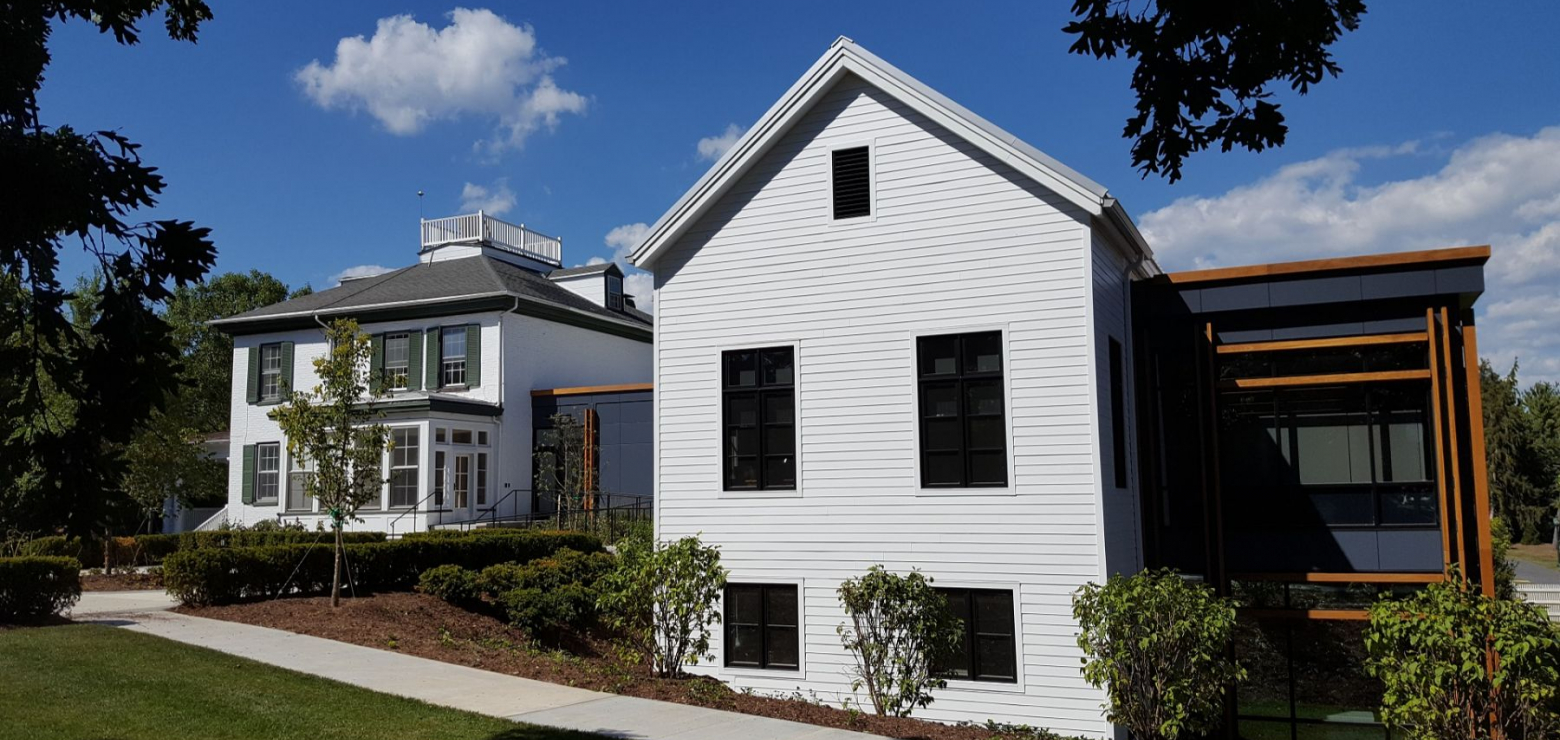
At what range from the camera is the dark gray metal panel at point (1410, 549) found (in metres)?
13.9

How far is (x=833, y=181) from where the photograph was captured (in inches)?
591

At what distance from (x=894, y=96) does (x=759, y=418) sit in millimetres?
4653

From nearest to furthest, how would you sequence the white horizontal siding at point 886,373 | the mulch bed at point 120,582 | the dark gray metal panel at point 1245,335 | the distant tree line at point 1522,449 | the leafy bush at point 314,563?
1. the white horizontal siding at point 886,373
2. the dark gray metal panel at point 1245,335
3. the leafy bush at point 314,563
4. the mulch bed at point 120,582
5. the distant tree line at point 1522,449

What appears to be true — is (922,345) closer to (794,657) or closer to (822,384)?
(822,384)

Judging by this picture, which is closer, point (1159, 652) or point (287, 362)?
point (1159, 652)

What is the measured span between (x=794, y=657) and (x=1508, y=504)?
52.1 meters

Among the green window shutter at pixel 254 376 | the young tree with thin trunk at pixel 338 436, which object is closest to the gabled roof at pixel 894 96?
the young tree with thin trunk at pixel 338 436

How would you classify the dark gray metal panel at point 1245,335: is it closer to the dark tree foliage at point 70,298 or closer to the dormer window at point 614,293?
the dark tree foliage at point 70,298

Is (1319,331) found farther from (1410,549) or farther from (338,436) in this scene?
(338,436)

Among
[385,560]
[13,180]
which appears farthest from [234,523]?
[13,180]

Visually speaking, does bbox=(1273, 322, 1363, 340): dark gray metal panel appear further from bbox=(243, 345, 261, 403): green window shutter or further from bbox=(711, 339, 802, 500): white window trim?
bbox=(243, 345, 261, 403): green window shutter

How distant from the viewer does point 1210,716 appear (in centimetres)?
1167

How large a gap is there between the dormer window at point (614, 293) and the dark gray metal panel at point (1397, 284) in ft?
78.4

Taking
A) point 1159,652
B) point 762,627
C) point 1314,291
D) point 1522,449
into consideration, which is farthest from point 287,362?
point 1522,449
